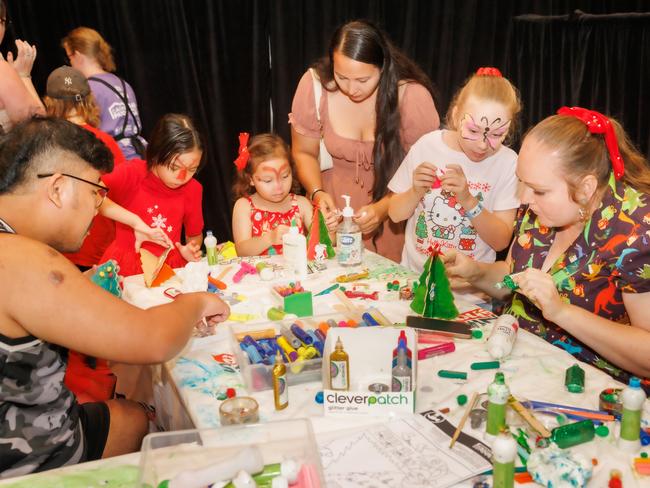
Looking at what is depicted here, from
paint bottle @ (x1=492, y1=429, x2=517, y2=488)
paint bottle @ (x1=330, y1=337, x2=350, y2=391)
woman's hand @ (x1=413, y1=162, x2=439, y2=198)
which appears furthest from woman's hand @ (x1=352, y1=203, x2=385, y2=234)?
paint bottle @ (x1=492, y1=429, x2=517, y2=488)

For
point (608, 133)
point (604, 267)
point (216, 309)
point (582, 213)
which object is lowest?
point (216, 309)

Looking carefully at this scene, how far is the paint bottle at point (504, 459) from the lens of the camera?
3.55 feet

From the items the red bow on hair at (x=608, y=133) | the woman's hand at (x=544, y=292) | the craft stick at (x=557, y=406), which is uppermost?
the red bow on hair at (x=608, y=133)

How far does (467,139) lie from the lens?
2430 mm

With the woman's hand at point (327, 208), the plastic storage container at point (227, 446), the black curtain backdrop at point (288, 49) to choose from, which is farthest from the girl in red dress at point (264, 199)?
the black curtain backdrop at point (288, 49)

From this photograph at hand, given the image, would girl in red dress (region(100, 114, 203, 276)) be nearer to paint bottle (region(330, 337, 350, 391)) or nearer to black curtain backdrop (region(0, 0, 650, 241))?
paint bottle (region(330, 337, 350, 391))

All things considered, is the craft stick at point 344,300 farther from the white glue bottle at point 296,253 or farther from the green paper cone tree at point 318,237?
the green paper cone tree at point 318,237

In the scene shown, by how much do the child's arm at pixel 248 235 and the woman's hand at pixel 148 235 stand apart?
0.38 m

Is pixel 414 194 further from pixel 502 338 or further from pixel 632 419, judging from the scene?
pixel 632 419

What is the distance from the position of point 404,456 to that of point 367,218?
4.98ft

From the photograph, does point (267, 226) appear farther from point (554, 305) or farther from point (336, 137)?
point (554, 305)

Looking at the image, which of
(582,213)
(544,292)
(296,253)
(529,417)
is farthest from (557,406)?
(296,253)

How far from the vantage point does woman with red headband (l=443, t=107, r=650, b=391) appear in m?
1.67

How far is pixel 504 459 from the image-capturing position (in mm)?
1090
